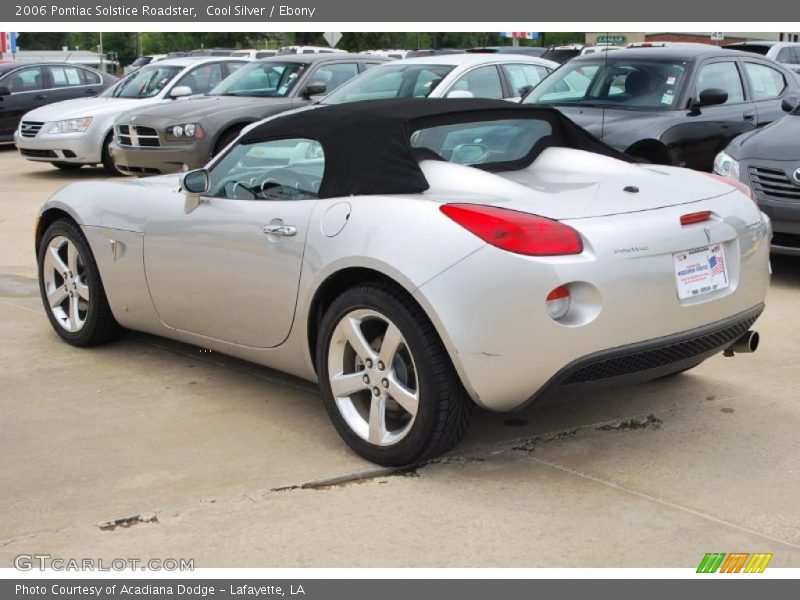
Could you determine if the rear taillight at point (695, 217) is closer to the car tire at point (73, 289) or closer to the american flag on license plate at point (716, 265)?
the american flag on license plate at point (716, 265)

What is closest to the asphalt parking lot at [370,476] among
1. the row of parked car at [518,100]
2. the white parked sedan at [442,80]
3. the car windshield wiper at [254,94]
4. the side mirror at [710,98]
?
the row of parked car at [518,100]

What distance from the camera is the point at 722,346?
15.1 feet

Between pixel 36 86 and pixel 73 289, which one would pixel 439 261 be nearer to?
pixel 73 289

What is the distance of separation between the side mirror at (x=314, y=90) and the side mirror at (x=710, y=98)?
185 inches

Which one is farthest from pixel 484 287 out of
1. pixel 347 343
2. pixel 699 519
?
pixel 699 519

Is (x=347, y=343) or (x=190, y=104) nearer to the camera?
(x=347, y=343)

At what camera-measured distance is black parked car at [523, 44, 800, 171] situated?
360 inches

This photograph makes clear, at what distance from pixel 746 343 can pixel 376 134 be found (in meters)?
1.75

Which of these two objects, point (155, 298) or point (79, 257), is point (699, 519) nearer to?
point (155, 298)

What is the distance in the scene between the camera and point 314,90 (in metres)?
12.7

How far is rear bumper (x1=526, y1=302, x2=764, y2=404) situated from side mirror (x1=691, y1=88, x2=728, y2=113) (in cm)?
520

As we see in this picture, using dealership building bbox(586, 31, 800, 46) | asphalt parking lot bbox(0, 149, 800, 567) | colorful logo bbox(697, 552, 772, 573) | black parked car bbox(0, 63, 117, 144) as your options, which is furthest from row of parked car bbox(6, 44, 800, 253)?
dealership building bbox(586, 31, 800, 46)
